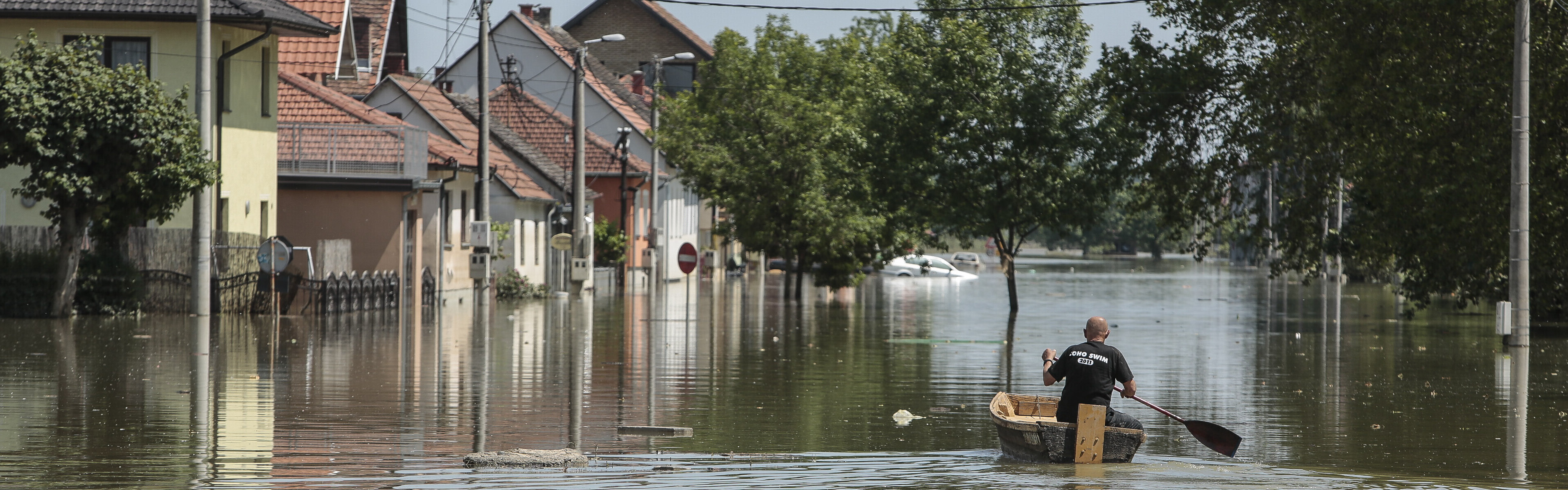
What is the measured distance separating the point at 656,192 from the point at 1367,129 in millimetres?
29644

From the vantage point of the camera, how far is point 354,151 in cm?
3450

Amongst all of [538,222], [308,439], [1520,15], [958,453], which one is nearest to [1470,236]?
[1520,15]

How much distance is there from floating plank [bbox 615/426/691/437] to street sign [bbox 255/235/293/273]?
16.8 metres

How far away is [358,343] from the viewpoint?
23141mm

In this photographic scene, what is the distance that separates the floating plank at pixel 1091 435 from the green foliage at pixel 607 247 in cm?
4366

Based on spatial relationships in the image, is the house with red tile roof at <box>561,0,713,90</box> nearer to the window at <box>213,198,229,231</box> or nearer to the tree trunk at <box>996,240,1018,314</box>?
the tree trunk at <box>996,240,1018,314</box>

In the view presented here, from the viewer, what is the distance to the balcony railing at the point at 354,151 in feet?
112

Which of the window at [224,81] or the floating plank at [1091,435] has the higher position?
the window at [224,81]

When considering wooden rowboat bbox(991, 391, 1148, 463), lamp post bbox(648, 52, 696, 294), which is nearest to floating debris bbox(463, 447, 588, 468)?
wooden rowboat bbox(991, 391, 1148, 463)

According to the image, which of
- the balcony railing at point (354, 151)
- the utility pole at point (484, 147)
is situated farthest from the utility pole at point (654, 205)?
the balcony railing at point (354, 151)

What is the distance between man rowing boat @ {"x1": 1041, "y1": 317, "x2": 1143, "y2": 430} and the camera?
1168 cm

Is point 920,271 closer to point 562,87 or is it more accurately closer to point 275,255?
point 562,87

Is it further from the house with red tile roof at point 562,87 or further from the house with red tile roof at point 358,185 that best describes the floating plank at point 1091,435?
the house with red tile roof at point 562,87

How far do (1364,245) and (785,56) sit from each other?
58.1ft
